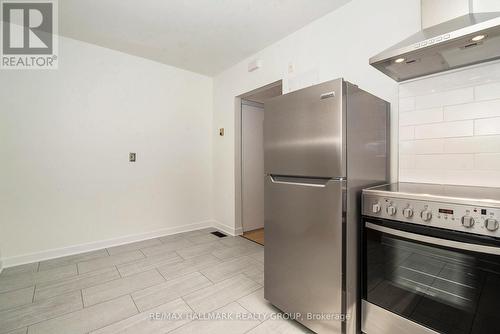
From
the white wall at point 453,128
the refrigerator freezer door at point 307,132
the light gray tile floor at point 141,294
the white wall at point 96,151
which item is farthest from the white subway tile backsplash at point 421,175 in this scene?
the white wall at point 96,151

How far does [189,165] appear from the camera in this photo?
3.69 m

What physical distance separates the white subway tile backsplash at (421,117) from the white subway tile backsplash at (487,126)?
0.19 metres

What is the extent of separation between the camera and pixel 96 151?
2.88m

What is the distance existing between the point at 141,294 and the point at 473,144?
2655mm

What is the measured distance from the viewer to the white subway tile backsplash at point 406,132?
5.41ft

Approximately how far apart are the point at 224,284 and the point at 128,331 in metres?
0.81

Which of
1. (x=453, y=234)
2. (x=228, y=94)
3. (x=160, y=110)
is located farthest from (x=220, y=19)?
(x=453, y=234)

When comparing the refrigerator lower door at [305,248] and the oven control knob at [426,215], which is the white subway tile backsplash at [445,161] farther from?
the refrigerator lower door at [305,248]

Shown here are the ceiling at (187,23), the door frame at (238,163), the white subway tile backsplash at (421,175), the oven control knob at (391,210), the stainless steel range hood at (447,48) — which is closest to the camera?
the stainless steel range hood at (447,48)

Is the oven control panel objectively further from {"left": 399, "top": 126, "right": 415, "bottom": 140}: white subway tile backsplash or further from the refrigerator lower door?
{"left": 399, "top": 126, "right": 415, "bottom": 140}: white subway tile backsplash

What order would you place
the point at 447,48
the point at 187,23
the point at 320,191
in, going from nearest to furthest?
the point at 447,48, the point at 320,191, the point at 187,23

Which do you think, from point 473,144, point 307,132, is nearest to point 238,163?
point 307,132

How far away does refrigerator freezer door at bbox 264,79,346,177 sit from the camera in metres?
1.26

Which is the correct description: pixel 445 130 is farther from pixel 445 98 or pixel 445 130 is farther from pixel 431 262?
pixel 431 262
